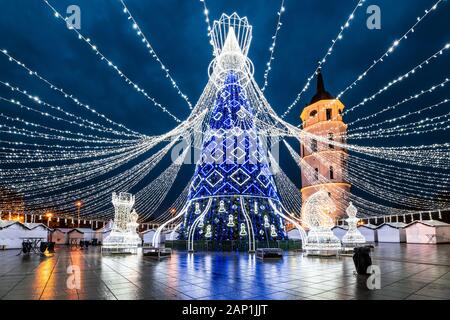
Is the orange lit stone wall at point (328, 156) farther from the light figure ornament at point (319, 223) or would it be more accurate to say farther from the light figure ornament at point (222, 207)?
the light figure ornament at point (222, 207)

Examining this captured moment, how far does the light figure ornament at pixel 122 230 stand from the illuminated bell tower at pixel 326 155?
29.5m

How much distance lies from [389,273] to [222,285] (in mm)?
4477

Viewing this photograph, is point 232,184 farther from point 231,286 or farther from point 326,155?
point 326,155

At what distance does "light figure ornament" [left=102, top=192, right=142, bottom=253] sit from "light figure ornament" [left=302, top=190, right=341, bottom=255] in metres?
9.29

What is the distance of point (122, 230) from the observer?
1591 centimetres

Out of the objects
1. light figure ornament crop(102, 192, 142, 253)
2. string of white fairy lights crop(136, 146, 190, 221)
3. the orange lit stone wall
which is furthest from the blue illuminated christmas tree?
the orange lit stone wall

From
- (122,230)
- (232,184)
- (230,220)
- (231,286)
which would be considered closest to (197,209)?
(230,220)

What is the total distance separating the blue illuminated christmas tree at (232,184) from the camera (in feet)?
50.3

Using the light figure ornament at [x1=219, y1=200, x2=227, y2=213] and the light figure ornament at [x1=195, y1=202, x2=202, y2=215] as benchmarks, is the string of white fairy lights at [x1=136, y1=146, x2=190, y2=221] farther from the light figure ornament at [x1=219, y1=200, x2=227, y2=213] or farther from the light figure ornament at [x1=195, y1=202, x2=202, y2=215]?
the light figure ornament at [x1=219, y1=200, x2=227, y2=213]

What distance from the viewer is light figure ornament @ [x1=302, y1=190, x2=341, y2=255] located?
42.9ft

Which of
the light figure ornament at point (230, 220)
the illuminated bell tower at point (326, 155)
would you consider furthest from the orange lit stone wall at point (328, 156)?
the light figure ornament at point (230, 220)

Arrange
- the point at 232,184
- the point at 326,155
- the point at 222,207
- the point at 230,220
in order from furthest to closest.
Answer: the point at 326,155
the point at 232,184
the point at 230,220
the point at 222,207

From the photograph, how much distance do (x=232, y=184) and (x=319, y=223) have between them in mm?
4783

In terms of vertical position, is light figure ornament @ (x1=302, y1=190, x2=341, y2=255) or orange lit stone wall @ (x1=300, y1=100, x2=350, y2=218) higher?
orange lit stone wall @ (x1=300, y1=100, x2=350, y2=218)
